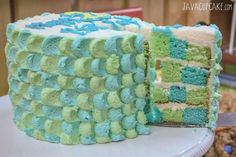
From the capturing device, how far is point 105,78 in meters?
1.23

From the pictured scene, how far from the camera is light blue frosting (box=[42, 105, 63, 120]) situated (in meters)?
1.28

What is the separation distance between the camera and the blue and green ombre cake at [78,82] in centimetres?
121

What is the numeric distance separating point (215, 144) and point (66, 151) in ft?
2.72

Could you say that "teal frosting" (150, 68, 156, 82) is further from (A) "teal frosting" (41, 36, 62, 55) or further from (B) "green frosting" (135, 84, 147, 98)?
(A) "teal frosting" (41, 36, 62, 55)

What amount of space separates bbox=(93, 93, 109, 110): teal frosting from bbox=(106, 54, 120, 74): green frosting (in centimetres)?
7

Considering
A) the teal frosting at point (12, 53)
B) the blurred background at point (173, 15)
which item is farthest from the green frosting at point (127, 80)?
the blurred background at point (173, 15)

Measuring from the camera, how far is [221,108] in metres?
2.17

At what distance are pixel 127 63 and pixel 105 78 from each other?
2.9 inches

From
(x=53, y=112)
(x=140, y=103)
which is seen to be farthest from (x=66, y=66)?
(x=140, y=103)

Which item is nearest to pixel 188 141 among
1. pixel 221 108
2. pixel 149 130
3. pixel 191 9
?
pixel 149 130

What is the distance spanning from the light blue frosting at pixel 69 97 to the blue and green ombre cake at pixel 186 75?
11.6 inches

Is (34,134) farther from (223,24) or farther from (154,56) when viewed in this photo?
(223,24)

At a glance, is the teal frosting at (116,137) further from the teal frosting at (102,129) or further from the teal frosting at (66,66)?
the teal frosting at (66,66)

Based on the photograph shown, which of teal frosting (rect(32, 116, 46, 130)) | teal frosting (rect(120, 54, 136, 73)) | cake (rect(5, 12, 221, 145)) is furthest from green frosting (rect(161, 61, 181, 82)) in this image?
teal frosting (rect(32, 116, 46, 130))
